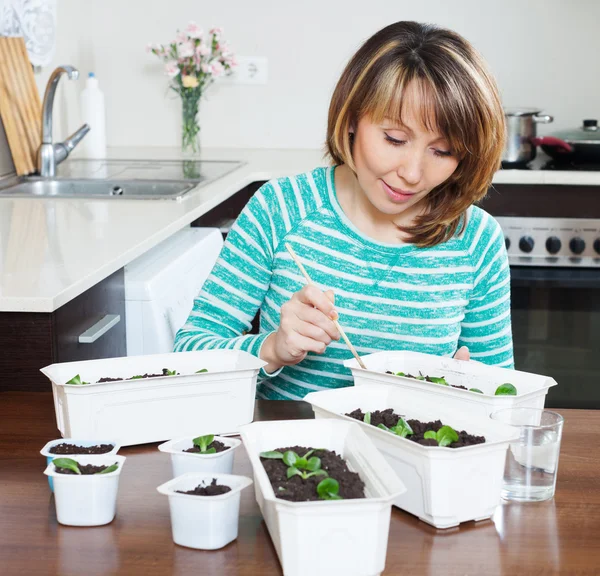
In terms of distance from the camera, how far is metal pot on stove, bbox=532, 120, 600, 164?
2.70m

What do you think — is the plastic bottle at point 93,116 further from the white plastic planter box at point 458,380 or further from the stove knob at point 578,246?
the white plastic planter box at point 458,380

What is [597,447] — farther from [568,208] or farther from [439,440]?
[568,208]

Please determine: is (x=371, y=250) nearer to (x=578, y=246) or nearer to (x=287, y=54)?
(x=578, y=246)

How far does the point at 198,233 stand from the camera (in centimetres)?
228

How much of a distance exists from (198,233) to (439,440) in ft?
5.19

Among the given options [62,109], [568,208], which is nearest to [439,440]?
[568,208]

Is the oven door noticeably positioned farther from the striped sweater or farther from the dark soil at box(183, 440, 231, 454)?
the dark soil at box(183, 440, 231, 454)

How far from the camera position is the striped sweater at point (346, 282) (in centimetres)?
135

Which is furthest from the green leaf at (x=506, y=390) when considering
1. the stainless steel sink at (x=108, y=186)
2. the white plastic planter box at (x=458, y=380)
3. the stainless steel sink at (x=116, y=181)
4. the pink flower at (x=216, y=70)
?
the pink flower at (x=216, y=70)

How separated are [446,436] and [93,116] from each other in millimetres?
2553

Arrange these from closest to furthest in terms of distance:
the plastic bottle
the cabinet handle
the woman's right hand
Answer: the woman's right hand → the cabinet handle → the plastic bottle

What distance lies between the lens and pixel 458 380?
994 millimetres

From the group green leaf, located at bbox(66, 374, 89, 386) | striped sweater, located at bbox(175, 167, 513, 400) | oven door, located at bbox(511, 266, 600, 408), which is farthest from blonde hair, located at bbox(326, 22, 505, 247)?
oven door, located at bbox(511, 266, 600, 408)

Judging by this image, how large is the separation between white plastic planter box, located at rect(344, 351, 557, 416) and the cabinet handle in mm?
651
